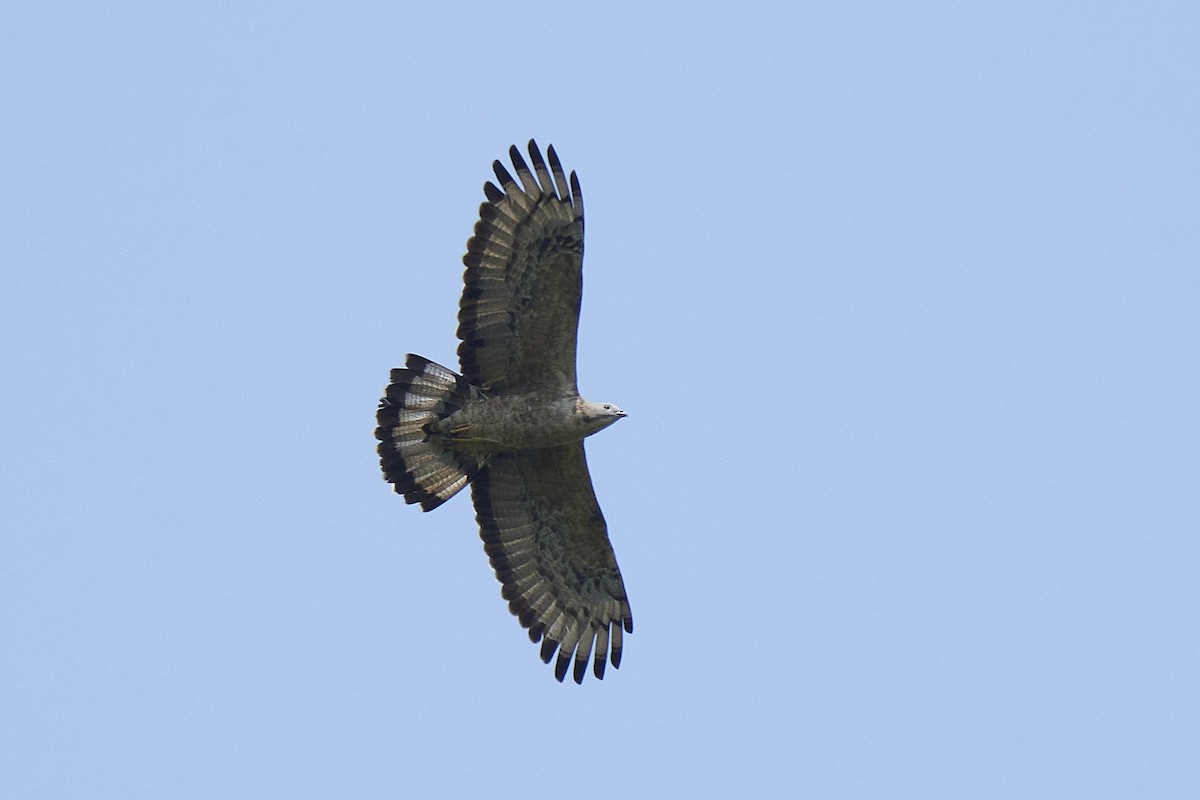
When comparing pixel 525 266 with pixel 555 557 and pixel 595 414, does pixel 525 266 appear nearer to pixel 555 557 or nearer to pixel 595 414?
pixel 595 414

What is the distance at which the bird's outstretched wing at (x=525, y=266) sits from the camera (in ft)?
53.2

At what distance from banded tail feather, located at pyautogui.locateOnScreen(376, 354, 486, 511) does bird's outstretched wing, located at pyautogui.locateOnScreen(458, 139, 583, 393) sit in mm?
466

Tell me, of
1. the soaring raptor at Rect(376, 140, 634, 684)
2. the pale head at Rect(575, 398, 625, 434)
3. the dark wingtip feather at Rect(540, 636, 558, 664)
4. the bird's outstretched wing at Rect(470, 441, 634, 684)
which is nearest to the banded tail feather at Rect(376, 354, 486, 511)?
the soaring raptor at Rect(376, 140, 634, 684)

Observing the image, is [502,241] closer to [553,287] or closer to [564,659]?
[553,287]

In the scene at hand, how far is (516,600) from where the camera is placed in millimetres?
17547

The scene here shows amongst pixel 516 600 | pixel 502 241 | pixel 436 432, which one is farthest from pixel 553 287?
pixel 516 600

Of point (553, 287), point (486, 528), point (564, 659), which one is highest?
point (553, 287)

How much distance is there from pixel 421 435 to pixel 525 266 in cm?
200

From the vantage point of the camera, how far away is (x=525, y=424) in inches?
654

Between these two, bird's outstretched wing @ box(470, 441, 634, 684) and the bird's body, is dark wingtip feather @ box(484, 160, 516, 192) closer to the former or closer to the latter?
the bird's body

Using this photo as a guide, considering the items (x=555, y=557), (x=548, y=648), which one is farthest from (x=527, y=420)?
(x=548, y=648)

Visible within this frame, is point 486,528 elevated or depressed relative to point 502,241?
depressed

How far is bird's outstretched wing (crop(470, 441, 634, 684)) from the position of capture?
1733 cm

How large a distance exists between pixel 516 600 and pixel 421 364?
261cm
